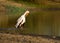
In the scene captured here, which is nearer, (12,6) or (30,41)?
(30,41)

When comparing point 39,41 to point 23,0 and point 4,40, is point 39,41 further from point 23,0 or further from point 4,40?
point 23,0

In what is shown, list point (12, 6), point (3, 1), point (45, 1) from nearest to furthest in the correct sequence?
point (12, 6), point (3, 1), point (45, 1)

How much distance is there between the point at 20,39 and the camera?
1166cm

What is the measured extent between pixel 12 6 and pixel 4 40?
1770cm

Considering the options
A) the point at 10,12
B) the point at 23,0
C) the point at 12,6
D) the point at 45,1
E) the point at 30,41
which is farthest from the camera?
the point at 45,1

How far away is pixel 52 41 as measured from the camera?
11.6m

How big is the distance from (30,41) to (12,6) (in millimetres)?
17927

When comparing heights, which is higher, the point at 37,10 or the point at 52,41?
the point at 52,41

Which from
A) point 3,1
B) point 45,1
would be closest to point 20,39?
point 3,1

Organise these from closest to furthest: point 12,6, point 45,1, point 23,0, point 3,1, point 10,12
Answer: point 10,12 → point 12,6 → point 3,1 → point 23,0 → point 45,1

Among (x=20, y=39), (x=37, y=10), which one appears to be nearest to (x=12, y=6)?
(x=37, y=10)

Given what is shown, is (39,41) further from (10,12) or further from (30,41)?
(10,12)

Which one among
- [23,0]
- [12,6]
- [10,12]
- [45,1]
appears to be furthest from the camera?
[45,1]

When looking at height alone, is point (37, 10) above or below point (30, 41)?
below
